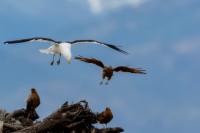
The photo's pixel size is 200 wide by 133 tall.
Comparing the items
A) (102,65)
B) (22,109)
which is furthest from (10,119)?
(102,65)

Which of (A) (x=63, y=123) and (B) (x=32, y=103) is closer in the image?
(A) (x=63, y=123)

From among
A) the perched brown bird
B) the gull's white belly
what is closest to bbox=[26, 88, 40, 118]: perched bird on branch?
the gull's white belly

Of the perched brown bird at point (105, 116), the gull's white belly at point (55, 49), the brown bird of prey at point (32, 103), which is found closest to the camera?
the perched brown bird at point (105, 116)

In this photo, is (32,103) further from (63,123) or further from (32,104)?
(63,123)

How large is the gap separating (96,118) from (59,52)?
3.04m

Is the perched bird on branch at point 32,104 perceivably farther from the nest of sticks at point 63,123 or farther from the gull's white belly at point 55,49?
the gull's white belly at point 55,49

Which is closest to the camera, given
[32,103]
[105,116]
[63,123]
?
[63,123]

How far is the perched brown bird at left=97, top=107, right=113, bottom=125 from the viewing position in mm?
48906

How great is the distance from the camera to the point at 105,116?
49.2 meters

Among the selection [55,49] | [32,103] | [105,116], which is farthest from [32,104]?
[105,116]

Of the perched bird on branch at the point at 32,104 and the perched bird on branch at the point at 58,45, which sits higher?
the perched bird on branch at the point at 58,45

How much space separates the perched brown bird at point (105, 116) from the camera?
1925 inches

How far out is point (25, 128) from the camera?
4734cm

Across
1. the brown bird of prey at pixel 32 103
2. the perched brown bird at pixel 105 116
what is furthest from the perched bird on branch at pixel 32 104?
the perched brown bird at pixel 105 116
